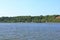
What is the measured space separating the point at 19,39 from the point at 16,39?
1.56ft

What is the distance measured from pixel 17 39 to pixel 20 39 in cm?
48

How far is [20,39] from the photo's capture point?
31.3 metres

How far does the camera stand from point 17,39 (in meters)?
31.3

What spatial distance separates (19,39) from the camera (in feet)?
103

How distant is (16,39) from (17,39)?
17 cm

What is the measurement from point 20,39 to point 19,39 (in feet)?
0.55

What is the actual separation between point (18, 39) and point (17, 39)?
0.52 ft

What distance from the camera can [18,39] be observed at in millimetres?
31328

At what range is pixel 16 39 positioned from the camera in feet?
102

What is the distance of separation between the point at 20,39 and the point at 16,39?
2.06ft
